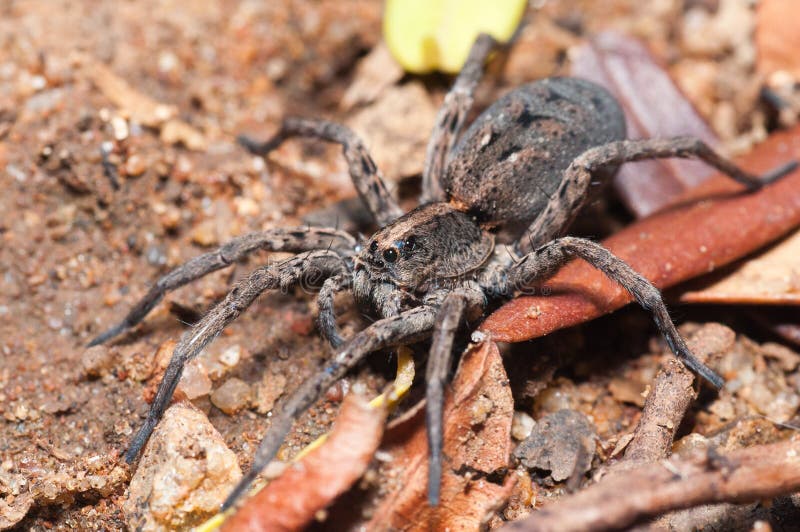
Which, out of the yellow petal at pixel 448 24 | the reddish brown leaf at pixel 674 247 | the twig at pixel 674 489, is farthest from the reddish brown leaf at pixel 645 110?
the twig at pixel 674 489

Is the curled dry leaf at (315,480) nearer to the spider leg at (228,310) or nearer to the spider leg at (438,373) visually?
the spider leg at (438,373)

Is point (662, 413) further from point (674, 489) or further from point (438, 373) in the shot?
point (438, 373)

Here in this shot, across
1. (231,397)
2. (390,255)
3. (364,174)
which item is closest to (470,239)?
(390,255)

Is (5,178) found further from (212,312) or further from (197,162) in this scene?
(212,312)

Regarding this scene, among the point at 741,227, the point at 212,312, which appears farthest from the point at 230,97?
the point at 741,227

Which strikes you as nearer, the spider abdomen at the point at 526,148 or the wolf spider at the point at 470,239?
the wolf spider at the point at 470,239

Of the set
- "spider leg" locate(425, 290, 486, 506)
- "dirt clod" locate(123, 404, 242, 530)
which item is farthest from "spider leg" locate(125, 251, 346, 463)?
"spider leg" locate(425, 290, 486, 506)
